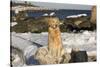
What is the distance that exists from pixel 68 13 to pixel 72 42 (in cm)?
28

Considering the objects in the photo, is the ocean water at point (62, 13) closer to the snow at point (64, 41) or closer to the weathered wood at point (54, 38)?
the weathered wood at point (54, 38)

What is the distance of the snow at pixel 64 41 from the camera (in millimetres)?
1779

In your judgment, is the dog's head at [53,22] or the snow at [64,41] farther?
the dog's head at [53,22]

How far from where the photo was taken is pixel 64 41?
1.91m

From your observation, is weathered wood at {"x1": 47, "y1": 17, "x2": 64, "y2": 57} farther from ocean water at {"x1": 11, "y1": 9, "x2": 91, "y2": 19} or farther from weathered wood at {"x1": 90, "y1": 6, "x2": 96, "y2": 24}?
weathered wood at {"x1": 90, "y1": 6, "x2": 96, "y2": 24}

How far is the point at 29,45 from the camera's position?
71.1 inches

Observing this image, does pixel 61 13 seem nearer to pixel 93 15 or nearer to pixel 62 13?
pixel 62 13

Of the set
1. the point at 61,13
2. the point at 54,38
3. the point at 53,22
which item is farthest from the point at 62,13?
the point at 54,38

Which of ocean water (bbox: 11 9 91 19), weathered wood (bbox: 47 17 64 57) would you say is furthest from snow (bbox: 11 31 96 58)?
ocean water (bbox: 11 9 91 19)

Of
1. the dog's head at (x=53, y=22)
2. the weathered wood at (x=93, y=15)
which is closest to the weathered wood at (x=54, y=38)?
the dog's head at (x=53, y=22)

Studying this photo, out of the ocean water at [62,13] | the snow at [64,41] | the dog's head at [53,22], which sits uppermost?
the ocean water at [62,13]

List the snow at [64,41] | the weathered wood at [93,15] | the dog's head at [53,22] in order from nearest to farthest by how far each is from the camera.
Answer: the snow at [64,41]
the dog's head at [53,22]
the weathered wood at [93,15]
